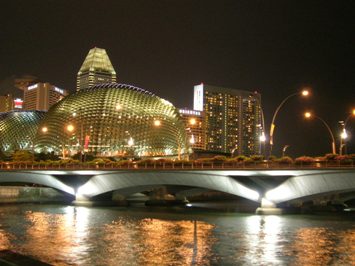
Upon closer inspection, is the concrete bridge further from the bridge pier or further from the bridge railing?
the bridge railing

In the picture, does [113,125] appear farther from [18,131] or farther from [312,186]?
[312,186]

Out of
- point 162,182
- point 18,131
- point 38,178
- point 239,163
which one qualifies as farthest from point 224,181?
point 18,131

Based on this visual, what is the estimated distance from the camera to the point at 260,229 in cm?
4038

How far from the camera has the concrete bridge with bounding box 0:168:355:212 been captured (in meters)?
48.8

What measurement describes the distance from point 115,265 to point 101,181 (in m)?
45.2

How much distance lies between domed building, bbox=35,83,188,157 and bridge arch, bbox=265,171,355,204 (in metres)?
63.2

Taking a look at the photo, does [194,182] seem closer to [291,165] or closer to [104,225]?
[291,165]

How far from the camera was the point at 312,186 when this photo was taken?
49.8 metres

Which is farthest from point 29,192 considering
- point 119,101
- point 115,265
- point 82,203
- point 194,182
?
point 115,265

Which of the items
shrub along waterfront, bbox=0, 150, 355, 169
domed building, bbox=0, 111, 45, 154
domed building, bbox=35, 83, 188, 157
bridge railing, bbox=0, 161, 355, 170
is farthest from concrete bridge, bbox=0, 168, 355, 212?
domed building, bbox=0, 111, 45, 154

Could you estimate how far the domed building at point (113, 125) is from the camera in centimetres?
11756

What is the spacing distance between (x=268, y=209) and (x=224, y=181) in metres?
5.62

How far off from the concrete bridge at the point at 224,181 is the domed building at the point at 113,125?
3900 centimetres

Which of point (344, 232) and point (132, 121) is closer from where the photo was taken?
point (344, 232)
